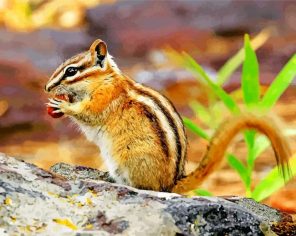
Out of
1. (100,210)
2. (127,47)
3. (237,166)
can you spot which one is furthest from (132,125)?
(127,47)

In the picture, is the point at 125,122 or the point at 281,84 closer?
the point at 125,122

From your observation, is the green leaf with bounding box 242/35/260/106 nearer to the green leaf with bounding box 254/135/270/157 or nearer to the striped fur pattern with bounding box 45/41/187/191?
the green leaf with bounding box 254/135/270/157

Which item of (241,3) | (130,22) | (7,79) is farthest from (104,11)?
(7,79)

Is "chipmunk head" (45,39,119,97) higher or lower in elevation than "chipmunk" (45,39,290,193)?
higher

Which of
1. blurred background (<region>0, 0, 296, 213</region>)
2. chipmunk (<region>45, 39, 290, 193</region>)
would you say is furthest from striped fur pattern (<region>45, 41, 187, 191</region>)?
blurred background (<region>0, 0, 296, 213</region>)

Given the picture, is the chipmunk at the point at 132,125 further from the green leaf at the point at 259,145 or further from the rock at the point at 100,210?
the green leaf at the point at 259,145

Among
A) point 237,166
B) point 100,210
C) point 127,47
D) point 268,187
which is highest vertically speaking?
point 127,47

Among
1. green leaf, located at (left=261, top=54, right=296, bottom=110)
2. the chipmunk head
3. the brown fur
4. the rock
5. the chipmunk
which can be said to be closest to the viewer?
the rock

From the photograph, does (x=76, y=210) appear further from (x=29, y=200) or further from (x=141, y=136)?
(x=141, y=136)

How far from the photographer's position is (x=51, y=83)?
4070 mm

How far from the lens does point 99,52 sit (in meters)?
4.17

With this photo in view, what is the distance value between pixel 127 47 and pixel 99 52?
372 inches

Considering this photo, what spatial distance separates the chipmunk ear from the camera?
414 centimetres

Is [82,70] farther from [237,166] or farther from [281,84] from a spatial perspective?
[281,84]
